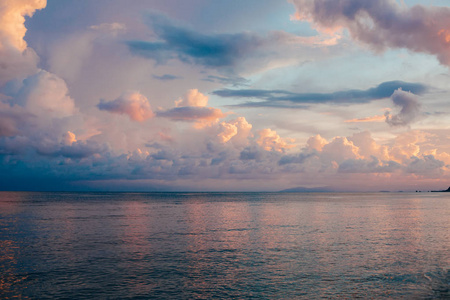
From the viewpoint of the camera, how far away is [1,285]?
27406 mm

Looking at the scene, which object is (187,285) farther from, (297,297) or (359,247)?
(359,247)

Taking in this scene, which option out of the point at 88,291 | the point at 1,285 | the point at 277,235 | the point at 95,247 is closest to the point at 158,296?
the point at 88,291

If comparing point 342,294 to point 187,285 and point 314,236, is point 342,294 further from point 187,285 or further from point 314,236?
point 314,236

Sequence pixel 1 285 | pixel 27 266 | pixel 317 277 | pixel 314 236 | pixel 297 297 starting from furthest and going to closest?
pixel 314 236
pixel 27 266
pixel 317 277
pixel 1 285
pixel 297 297

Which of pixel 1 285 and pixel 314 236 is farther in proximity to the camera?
pixel 314 236

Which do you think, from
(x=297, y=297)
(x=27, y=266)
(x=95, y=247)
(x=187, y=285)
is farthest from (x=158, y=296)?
(x=95, y=247)

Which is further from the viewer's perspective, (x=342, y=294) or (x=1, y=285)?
(x=1, y=285)

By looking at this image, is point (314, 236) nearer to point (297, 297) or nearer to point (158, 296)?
point (297, 297)

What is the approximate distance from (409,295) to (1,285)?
3209 cm

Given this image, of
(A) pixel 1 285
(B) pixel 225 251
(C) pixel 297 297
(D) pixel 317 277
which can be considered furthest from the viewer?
(B) pixel 225 251

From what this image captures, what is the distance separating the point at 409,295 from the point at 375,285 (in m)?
2.86

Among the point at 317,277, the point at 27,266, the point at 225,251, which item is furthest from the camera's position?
the point at 225,251

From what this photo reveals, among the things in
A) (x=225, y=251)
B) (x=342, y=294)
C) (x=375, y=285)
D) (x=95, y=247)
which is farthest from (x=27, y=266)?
(x=375, y=285)

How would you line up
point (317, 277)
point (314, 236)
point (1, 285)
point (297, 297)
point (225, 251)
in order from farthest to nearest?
point (314, 236), point (225, 251), point (317, 277), point (1, 285), point (297, 297)
